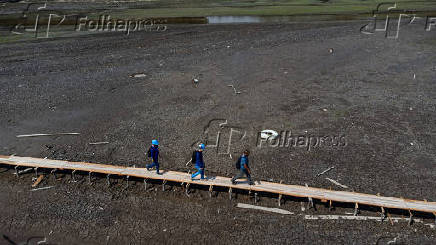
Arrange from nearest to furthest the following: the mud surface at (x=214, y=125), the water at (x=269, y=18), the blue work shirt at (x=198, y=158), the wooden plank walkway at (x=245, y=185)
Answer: the mud surface at (x=214, y=125)
the wooden plank walkway at (x=245, y=185)
the blue work shirt at (x=198, y=158)
the water at (x=269, y=18)

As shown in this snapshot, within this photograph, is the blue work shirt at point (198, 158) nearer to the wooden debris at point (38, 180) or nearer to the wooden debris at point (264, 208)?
the wooden debris at point (264, 208)

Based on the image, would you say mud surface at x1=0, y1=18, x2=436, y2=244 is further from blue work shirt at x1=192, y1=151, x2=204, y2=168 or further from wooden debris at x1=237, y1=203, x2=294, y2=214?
blue work shirt at x1=192, y1=151, x2=204, y2=168

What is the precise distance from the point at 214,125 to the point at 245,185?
625 cm

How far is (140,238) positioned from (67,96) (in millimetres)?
15455

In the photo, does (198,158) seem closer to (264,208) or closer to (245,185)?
(245,185)

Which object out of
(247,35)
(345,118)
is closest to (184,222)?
(345,118)

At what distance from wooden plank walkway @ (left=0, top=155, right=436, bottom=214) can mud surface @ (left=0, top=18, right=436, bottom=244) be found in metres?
0.51

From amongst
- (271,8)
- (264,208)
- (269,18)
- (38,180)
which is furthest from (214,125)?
(271,8)

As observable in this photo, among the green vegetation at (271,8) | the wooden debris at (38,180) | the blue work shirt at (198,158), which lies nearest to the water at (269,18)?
the green vegetation at (271,8)

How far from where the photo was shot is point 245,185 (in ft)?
38.5

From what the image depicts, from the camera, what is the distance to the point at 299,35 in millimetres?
38250

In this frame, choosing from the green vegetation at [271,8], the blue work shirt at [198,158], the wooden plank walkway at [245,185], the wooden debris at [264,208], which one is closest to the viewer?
the wooden plank walkway at [245,185]

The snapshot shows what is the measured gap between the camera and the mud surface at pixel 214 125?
10586mm

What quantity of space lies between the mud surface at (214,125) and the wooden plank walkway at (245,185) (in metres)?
0.51
